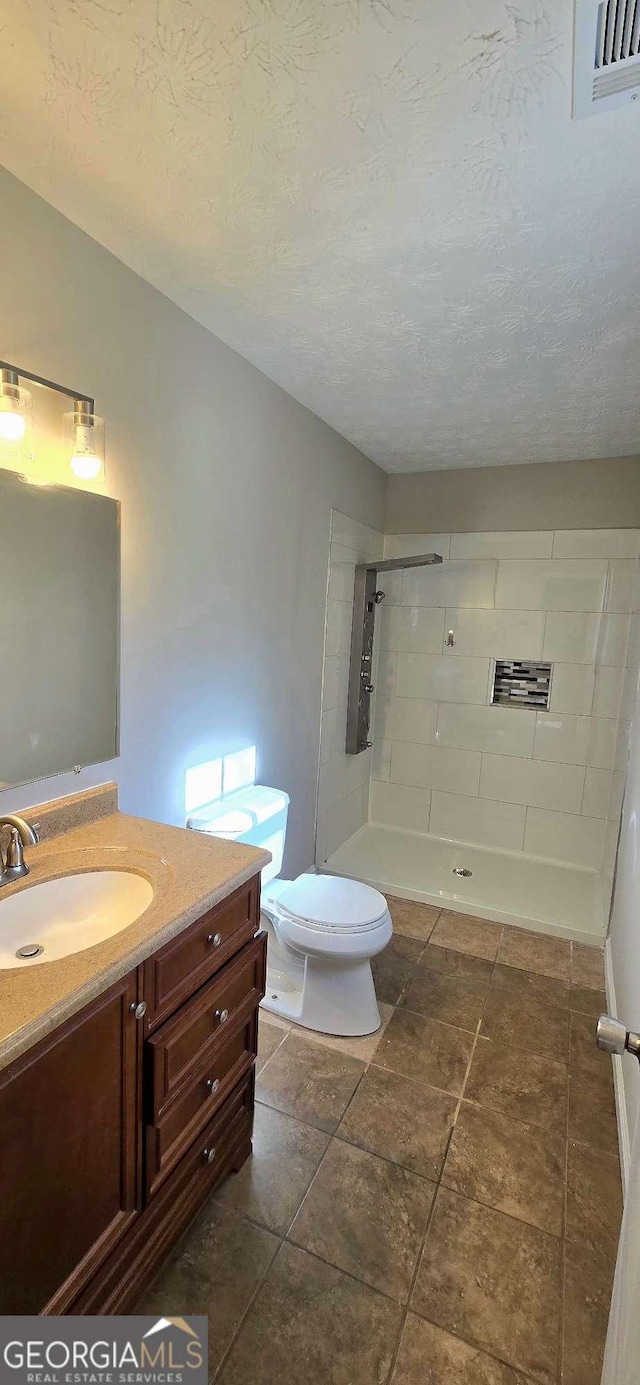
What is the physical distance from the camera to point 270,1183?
1469 millimetres

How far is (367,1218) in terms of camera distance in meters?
1.40

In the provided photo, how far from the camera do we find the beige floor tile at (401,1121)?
1577 mm

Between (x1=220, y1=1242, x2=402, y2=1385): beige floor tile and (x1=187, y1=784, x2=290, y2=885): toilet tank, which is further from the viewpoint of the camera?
(x1=187, y1=784, x2=290, y2=885): toilet tank

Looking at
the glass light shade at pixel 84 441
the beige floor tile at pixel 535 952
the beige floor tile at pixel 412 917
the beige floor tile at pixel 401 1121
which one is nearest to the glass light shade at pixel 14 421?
the glass light shade at pixel 84 441

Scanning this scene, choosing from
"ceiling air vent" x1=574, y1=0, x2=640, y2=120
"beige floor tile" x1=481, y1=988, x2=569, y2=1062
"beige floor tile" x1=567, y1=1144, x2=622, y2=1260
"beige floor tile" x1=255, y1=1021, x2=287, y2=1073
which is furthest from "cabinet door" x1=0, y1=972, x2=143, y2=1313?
"ceiling air vent" x1=574, y1=0, x2=640, y2=120

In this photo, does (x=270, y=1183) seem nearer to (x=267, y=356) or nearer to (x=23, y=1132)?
(x=23, y=1132)

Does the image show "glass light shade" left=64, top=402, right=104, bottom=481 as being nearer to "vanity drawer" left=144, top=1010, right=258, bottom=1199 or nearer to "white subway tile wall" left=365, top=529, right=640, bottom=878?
"vanity drawer" left=144, top=1010, right=258, bottom=1199

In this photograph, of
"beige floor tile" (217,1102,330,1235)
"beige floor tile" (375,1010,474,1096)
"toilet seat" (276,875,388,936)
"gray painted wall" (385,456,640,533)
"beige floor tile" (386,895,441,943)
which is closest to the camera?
"beige floor tile" (217,1102,330,1235)

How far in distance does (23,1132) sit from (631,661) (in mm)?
3071

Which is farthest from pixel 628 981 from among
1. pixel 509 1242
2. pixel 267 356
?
pixel 267 356

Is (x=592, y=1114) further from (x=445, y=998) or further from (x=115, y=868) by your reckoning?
(x=115, y=868)

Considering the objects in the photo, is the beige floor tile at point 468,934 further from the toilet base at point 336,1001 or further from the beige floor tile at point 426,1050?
the toilet base at point 336,1001

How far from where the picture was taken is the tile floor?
3.79 ft

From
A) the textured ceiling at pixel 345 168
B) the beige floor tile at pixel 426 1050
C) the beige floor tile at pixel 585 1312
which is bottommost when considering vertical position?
the beige floor tile at pixel 585 1312
